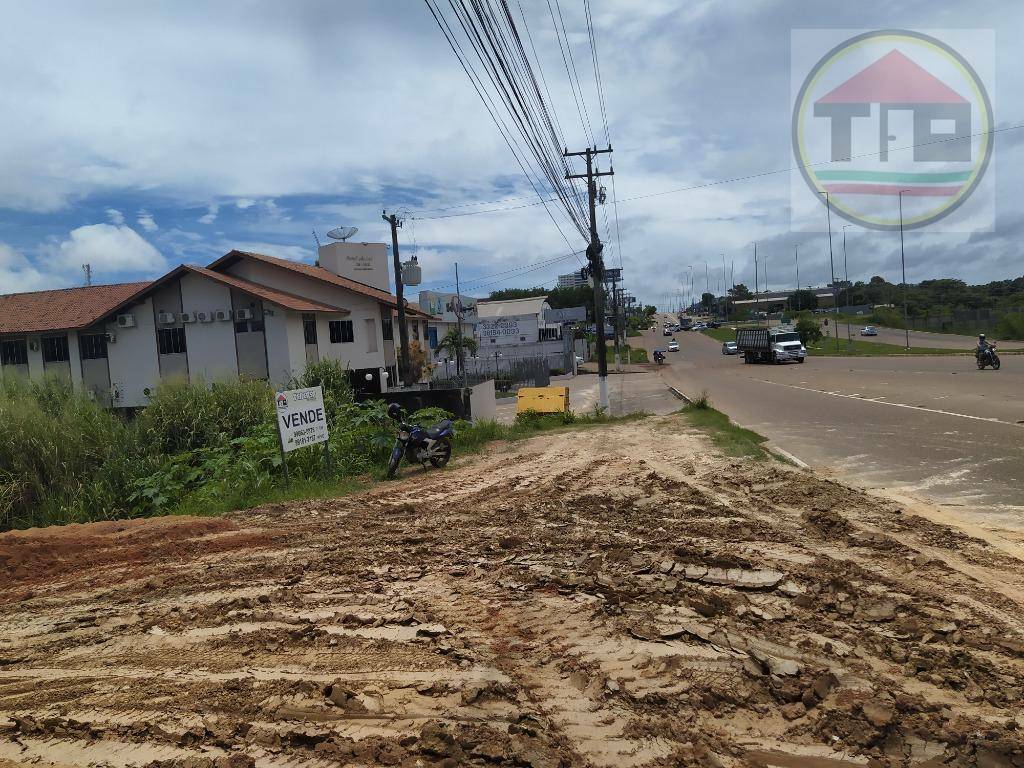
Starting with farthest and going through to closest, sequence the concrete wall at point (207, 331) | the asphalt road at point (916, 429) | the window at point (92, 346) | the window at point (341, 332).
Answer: the window at point (341, 332) → the window at point (92, 346) → the concrete wall at point (207, 331) → the asphalt road at point (916, 429)

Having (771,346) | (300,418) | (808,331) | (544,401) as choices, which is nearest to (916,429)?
(544,401)

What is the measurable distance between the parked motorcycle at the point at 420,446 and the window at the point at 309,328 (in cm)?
2224

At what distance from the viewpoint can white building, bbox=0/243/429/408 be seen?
32.8 meters

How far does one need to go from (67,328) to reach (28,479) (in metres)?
25.1

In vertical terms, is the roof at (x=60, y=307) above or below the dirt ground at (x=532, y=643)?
above

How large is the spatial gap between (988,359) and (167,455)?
29.5 meters

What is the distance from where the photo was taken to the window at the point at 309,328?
34375 millimetres

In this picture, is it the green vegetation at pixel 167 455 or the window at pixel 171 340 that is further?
the window at pixel 171 340

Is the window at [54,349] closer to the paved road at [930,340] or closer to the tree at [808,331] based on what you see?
the paved road at [930,340]

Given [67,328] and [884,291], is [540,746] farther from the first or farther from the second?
[884,291]

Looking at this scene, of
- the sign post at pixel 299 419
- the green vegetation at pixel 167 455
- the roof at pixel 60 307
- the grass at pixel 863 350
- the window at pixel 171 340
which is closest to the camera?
the sign post at pixel 299 419

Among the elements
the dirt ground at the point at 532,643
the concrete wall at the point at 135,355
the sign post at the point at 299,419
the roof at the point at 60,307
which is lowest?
the dirt ground at the point at 532,643

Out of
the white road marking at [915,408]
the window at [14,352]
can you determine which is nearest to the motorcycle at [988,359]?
the white road marking at [915,408]

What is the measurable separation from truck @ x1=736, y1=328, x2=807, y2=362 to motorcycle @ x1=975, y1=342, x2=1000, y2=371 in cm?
2205
